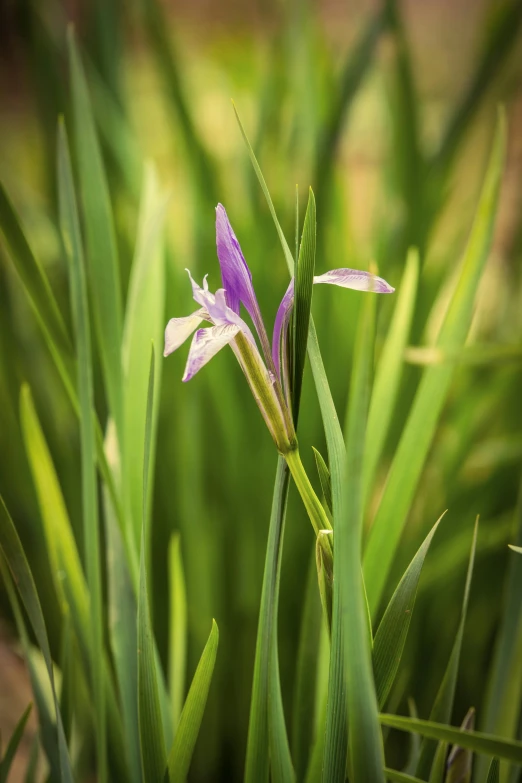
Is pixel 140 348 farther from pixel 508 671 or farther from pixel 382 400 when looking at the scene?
pixel 508 671

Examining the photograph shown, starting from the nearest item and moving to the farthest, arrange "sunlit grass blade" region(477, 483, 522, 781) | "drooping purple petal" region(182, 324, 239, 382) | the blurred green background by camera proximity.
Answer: "drooping purple petal" region(182, 324, 239, 382)
"sunlit grass blade" region(477, 483, 522, 781)
the blurred green background

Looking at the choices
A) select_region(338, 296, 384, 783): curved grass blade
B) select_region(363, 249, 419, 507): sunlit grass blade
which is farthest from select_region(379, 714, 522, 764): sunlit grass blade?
select_region(363, 249, 419, 507): sunlit grass blade

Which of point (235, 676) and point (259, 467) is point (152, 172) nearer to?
point (259, 467)

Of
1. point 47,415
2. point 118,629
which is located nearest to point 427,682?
point 118,629

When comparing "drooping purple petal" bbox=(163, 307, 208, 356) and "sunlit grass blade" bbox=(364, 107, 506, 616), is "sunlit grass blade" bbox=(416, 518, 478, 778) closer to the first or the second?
"sunlit grass blade" bbox=(364, 107, 506, 616)

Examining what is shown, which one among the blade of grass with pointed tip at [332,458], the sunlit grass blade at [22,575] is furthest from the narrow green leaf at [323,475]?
the sunlit grass blade at [22,575]

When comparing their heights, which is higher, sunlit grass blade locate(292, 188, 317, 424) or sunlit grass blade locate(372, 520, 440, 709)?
sunlit grass blade locate(292, 188, 317, 424)
